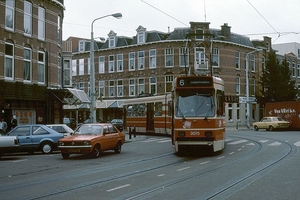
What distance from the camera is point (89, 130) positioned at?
18.5m

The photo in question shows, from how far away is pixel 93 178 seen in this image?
1147 centimetres

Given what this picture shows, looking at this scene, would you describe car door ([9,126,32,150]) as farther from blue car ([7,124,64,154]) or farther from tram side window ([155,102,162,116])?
tram side window ([155,102,162,116])

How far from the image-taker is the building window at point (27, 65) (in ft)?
94.7

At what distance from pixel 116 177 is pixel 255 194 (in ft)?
13.3

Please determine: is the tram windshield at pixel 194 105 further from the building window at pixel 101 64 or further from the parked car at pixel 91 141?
the building window at pixel 101 64

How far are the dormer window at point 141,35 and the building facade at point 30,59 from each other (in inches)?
911

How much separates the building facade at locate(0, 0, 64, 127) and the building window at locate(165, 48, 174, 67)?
22277 mm

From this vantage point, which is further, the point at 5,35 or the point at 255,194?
the point at 5,35

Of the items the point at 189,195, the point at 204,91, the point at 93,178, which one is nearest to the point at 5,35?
the point at 204,91

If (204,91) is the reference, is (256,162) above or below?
below

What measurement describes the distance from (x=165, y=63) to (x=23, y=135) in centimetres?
3565

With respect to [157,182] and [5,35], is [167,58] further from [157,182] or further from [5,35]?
[157,182]

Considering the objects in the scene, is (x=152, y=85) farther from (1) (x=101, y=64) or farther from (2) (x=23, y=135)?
(2) (x=23, y=135)

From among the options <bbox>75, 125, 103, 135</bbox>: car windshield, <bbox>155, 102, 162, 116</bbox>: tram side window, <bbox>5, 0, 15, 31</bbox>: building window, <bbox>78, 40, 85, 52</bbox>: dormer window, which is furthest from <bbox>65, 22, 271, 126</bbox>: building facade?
<bbox>75, 125, 103, 135</bbox>: car windshield
